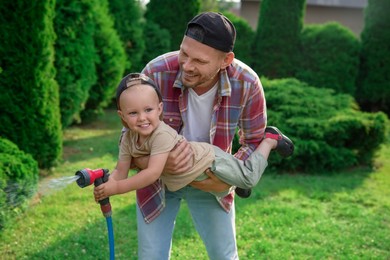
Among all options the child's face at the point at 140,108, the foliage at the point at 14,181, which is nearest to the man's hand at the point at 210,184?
the child's face at the point at 140,108

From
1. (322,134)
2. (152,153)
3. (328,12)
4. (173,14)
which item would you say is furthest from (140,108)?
(328,12)

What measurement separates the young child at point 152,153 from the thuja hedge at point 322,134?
154 inches

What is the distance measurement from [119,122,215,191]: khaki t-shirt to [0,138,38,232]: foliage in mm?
1707

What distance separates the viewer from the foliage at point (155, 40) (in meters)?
11.3

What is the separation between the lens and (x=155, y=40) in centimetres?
1132

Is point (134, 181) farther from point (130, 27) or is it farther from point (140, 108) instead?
point (130, 27)

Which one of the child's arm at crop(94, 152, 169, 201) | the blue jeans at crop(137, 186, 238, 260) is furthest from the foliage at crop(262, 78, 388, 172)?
the child's arm at crop(94, 152, 169, 201)

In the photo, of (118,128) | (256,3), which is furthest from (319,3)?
(118,128)

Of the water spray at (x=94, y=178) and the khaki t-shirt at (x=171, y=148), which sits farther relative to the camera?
the khaki t-shirt at (x=171, y=148)

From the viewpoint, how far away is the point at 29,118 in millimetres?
5270

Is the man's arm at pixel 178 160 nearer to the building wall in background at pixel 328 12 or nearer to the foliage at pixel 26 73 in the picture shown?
the foliage at pixel 26 73

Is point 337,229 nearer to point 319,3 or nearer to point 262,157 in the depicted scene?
point 262,157

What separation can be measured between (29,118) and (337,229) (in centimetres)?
335

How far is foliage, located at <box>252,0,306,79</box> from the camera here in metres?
10.9
